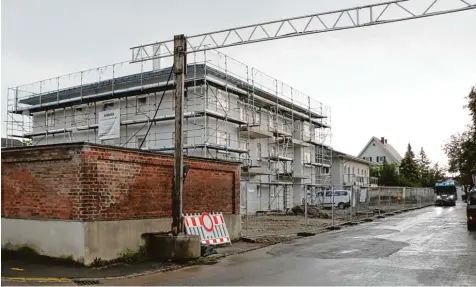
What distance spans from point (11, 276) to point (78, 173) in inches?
113

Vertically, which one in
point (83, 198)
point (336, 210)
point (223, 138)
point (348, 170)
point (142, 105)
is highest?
point (142, 105)

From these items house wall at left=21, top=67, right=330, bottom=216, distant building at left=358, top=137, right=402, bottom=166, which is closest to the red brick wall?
house wall at left=21, top=67, right=330, bottom=216

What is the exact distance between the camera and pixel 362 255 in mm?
13867

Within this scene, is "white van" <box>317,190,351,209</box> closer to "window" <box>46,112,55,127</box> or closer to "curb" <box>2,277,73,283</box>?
"window" <box>46,112,55,127</box>

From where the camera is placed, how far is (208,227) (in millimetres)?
15594

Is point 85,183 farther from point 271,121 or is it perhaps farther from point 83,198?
point 271,121

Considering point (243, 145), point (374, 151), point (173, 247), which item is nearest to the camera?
point (173, 247)

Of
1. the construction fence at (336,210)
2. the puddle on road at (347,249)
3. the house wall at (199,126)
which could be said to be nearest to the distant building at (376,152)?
the construction fence at (336,210)

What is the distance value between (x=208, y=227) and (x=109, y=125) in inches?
773

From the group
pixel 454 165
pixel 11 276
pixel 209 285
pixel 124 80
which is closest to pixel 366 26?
pixel 209 285

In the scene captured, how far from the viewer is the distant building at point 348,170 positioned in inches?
2244

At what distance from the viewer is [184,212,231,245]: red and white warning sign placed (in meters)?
14.8

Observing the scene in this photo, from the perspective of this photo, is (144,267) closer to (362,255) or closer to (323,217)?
(362,255)

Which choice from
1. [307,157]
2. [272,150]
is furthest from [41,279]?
[307,157]
